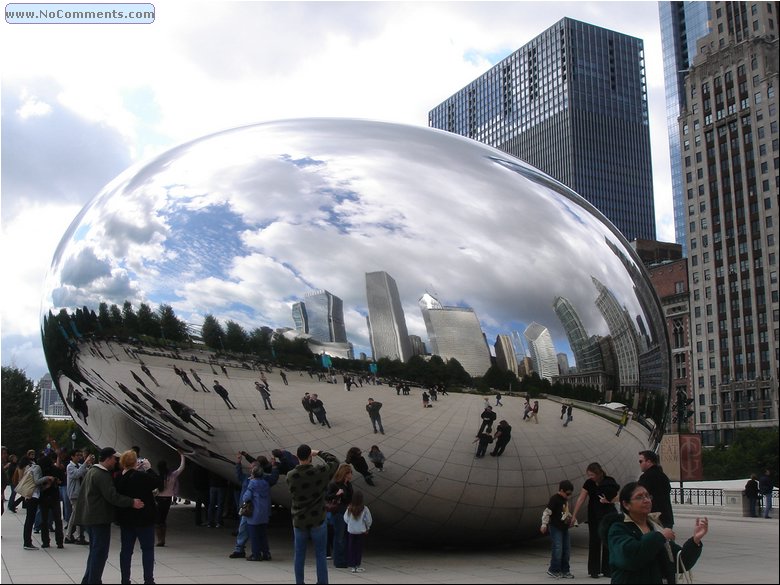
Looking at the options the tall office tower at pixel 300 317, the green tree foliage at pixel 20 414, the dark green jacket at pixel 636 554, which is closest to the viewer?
the dark green jacket at pixel 636 554

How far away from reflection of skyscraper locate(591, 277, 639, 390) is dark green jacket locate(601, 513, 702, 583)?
3.86 m

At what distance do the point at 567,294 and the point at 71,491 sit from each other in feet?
26.2

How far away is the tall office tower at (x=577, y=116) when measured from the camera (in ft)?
511

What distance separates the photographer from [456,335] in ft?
24.1

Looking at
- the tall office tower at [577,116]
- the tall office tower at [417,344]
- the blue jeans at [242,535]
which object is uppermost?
the tall office tower at [577,116]

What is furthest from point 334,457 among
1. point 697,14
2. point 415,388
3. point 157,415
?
point 697,14

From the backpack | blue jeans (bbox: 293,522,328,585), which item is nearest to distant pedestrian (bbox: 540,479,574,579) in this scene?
blue jeans (bbox: 293,522,328,585)

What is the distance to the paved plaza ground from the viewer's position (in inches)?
284

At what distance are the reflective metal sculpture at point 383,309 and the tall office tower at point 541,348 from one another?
0.05 feet

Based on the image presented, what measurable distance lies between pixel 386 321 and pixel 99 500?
3.07m

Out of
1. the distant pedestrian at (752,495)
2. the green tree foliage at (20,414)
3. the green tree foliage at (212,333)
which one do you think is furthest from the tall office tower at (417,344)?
the green tree foliage at (20,414)

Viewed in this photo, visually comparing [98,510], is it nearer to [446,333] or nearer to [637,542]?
[446,333]

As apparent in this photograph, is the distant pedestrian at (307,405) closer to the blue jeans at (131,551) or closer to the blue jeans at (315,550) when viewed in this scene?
the blue jeans at (315,550)

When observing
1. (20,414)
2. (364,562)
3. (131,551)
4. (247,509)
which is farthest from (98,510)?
(20,414)
